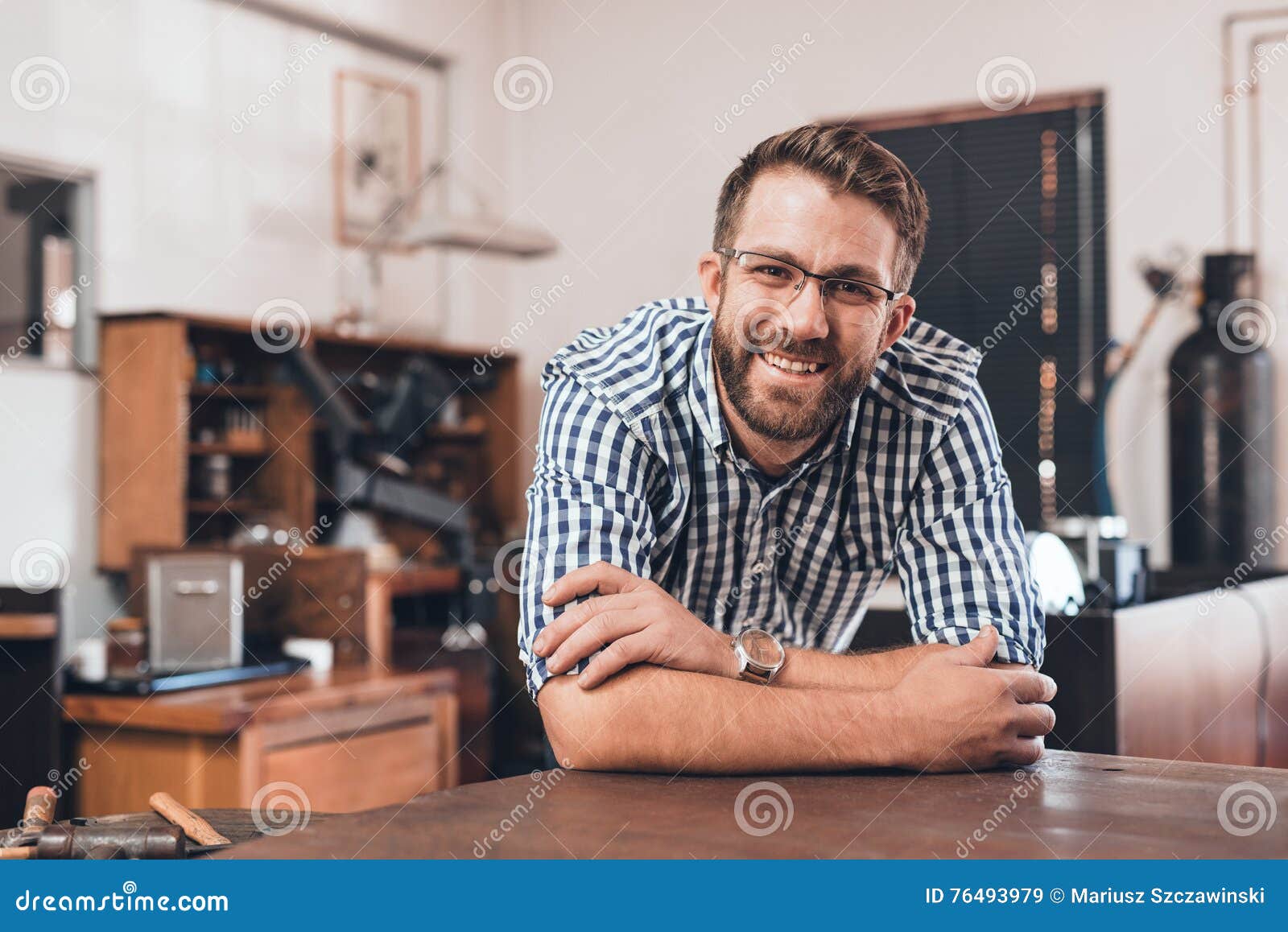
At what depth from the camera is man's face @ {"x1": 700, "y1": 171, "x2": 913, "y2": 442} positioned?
1.65 metres

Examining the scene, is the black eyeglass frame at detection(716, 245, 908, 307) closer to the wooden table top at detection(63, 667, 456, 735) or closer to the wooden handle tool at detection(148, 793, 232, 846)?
the wooden handle tool at detection(148, 793, 232, 846)

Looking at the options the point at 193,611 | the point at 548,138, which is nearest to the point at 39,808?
the point at 193,611

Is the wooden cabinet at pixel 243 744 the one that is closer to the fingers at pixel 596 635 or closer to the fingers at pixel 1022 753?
the fingers at pixel 596 635

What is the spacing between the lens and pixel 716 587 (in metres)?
1.91

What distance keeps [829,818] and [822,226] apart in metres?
0.79

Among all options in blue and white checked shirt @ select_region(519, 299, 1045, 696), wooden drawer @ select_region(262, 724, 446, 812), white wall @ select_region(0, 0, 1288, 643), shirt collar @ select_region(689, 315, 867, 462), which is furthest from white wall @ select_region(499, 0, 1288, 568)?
shirt collar @ select_region(689, 315, 867, 462)

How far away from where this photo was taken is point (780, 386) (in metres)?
1.71

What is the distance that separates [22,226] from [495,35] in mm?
2652

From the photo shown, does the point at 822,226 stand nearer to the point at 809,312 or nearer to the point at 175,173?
the point at 809,312

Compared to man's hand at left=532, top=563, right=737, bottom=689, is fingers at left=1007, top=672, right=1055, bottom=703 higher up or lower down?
lower down

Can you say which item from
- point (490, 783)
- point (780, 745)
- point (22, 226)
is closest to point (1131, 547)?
point (780, 745)

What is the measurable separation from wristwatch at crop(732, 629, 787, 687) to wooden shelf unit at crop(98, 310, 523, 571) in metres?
2.83

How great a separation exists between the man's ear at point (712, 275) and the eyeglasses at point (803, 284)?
0.29ft

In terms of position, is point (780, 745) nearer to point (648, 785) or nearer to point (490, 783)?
point (648, 785)
